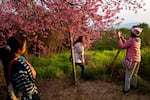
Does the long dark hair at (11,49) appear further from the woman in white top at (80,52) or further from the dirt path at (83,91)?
the woman in white top at (80,52)

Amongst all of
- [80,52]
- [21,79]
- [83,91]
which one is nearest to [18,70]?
[21,79]

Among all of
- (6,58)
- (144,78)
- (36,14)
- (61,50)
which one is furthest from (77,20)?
(61,50)

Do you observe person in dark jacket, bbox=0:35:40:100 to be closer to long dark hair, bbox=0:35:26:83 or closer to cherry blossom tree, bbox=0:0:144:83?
long dark hair, bbox=0:35:26:83

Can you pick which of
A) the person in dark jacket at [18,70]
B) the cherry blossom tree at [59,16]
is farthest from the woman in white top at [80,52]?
the person in dark jacket at [18,70]

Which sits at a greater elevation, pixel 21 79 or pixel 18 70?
pixel 18 70

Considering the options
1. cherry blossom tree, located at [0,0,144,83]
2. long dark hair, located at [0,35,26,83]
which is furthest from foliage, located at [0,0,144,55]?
long dark hair, located at [0,35,26,83]

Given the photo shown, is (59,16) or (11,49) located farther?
(59,16)

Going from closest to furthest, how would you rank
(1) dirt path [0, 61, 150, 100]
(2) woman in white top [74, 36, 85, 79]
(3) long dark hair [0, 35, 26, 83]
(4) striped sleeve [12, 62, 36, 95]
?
(4) striped sleeve [12, 62, 36, 95], (3) long dark hair [0, 35, 26, 83], (1) dirt path [0, 61, 150, 100], (2) woman in white top [74, 36, 85, 79]

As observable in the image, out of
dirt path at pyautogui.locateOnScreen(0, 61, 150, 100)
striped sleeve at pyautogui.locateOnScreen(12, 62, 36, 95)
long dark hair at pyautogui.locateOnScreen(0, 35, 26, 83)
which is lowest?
dirt path at pyautogui.locateOnScreen(0, 61, 150, 100)

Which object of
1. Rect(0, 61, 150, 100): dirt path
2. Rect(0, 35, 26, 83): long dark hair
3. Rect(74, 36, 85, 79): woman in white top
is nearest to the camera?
Rect(0, 35, 26, 83): long dark hair

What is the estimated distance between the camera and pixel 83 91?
9867mm

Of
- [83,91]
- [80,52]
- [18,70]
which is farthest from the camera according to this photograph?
[80,52]

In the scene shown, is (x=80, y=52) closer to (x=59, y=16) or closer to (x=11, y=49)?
(x=59, y=16)

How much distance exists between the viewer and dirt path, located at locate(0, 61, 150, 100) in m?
9.26
